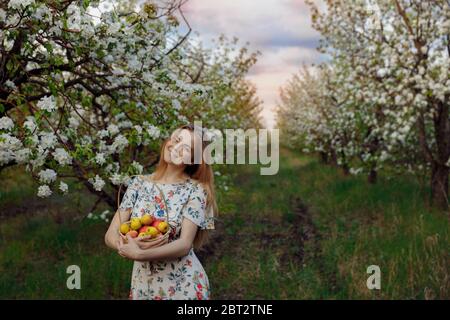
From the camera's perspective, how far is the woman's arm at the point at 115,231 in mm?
2701

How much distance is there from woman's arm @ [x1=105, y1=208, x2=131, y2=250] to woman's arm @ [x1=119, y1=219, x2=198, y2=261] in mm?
90

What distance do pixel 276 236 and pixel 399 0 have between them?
4.59m

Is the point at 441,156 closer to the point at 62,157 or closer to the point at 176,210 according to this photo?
the point at 62,157

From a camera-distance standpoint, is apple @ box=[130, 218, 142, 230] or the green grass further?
the green grass

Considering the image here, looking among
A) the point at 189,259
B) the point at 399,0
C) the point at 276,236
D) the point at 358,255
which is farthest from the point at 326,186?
the point at 189,259

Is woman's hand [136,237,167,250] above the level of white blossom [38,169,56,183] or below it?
below

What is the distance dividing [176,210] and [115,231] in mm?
350

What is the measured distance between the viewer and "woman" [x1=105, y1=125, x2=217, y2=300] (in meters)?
2.81

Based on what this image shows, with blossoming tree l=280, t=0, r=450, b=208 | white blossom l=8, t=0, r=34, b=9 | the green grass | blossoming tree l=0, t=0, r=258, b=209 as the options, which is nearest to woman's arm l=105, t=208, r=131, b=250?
blossoming tree l=0, t=0, r=258, b=209

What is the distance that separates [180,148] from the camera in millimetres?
2893

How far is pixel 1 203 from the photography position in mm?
10789

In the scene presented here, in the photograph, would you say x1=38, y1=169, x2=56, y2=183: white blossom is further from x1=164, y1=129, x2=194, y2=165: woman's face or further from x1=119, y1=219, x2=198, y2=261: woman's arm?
x1=119, y1=219, x2=198, y2=261: woman's arm

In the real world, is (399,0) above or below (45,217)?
above
